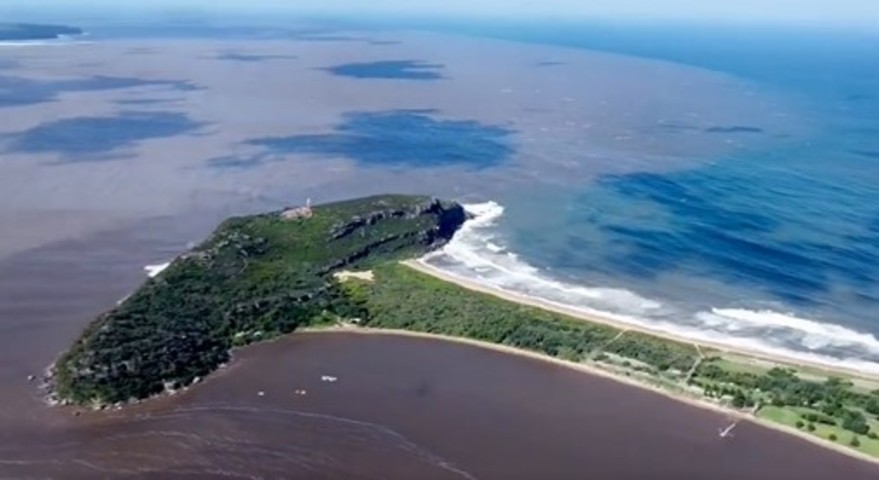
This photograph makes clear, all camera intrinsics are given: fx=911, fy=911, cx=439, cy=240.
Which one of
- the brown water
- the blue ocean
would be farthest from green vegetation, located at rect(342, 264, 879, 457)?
the blue ocean

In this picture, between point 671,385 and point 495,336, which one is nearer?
point 671,385

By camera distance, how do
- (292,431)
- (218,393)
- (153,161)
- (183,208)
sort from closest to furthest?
(292,431) < (218,393) < (183,208) < (153,161)

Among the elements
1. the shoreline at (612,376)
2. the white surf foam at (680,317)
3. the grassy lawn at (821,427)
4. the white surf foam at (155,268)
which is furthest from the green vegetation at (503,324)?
the white surf foam at (155,268)

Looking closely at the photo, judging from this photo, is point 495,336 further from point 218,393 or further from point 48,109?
point 48,109

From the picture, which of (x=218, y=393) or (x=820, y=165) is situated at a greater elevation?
(x=820, y=165)

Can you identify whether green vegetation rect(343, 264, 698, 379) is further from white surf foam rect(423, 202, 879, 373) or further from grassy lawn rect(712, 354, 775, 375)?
white surf foam rect(423, 202, 879, 373)

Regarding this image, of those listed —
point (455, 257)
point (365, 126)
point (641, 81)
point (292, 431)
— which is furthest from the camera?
point (641, 81)

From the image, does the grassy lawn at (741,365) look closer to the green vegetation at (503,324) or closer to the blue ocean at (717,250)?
the green vegetation at (503,324)

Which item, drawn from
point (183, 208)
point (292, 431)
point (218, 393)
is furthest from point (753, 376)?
point (183, 208)
